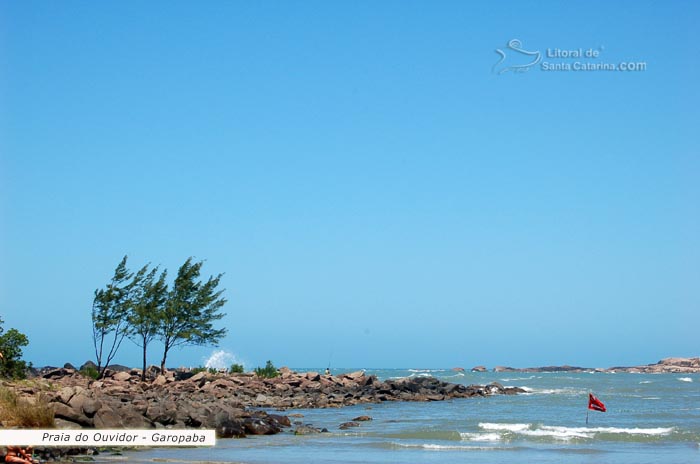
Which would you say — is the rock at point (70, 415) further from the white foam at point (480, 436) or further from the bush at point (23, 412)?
the white foam at point (480, 436)

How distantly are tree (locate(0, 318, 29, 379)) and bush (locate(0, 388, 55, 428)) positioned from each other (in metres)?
13.1

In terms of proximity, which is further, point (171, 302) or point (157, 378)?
point (171, 302)

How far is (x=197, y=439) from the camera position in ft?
62.5

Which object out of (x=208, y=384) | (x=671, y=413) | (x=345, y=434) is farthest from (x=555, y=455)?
(x=208, y=384)

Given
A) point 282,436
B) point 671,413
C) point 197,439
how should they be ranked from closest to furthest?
point 197,439
point 282,436
point 671,413

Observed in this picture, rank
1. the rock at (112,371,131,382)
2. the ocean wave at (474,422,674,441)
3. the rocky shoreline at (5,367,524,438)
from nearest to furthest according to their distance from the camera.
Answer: the rocky shoreline at (5,367,524,438) → the ocean wave at (474,422,674,441) → the rock at (112,371,131,382)

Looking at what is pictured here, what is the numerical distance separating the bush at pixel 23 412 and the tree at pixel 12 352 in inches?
518

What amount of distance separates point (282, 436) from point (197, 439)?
5.74m

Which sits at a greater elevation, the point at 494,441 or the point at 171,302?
the point at 171,302

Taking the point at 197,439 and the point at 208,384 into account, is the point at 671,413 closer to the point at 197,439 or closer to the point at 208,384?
the point at 208,384

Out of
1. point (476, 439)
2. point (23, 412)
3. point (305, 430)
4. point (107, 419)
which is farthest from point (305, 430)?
point (23, 412)

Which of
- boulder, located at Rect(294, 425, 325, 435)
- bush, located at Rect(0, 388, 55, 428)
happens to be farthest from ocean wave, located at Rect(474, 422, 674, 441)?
bush, located at Rect(0, 388, 55, 428)

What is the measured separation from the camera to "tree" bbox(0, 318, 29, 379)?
31.5 m

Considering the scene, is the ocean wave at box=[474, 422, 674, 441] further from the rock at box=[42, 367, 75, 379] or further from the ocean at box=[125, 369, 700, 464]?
the rock at box=[42, 367, 75, 379]
